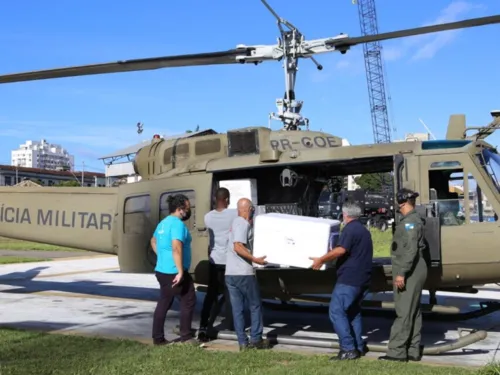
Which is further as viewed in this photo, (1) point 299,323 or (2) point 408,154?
(1) point 299,323

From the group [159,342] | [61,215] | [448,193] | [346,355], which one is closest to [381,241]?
[448,193]

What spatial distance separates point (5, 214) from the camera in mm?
10898

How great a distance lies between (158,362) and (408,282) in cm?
285

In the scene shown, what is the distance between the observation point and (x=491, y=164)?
23.2ft

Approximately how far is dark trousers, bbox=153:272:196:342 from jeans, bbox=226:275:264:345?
524mm

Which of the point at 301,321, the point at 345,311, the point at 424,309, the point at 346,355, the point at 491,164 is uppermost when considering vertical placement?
the point at 491,164

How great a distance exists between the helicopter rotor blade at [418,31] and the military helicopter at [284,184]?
0.02 metres

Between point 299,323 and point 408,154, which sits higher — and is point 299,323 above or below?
below

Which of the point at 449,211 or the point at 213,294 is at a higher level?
the point at 449,211

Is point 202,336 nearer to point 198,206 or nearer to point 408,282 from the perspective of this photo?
point 198,206

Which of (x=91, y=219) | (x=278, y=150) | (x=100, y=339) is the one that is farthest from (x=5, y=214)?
(x=278, y=150)

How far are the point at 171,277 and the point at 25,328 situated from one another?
9.09 feet

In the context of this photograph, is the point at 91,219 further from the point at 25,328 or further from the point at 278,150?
the point at 278,150

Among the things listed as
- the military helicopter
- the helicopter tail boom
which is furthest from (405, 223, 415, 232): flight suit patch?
the helicopter tail boom
